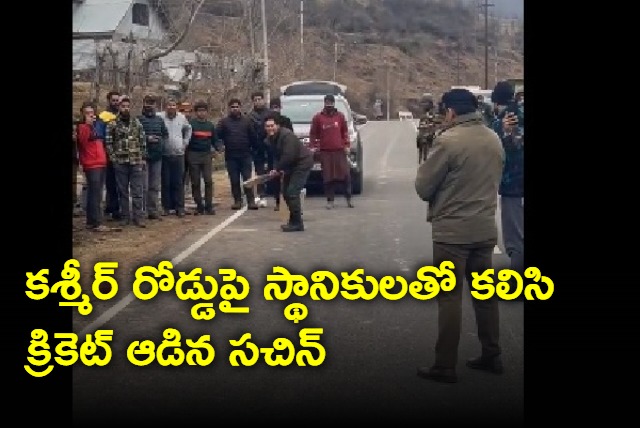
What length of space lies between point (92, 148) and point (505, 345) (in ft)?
25.1

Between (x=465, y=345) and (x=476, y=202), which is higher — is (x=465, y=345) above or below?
below

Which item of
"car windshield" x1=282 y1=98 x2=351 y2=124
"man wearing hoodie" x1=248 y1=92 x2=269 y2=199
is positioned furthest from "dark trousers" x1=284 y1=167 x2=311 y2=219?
"car windshield" x1=282 y1=98 x2=351 y2=124

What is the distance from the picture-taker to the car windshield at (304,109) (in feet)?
67.3

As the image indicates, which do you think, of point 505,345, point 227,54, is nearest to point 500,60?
point 227,54

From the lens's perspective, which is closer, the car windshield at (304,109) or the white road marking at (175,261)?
the white road marking at (175,261)

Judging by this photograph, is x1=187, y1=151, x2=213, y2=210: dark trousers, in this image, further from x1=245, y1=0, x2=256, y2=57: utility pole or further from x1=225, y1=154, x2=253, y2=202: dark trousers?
x1=245, y1=0, x2=256, y2=57: utility pole

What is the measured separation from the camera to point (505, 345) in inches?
297

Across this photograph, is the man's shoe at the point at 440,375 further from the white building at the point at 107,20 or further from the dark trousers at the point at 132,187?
the white building at the point at 107,20

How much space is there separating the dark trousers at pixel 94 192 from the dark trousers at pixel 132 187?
26cm

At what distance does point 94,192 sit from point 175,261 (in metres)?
2.81

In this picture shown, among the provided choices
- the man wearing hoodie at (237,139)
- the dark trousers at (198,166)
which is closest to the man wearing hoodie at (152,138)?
the dark trousers at (198,166)

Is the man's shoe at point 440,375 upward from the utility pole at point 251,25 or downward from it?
downward

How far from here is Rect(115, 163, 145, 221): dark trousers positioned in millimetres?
14109
